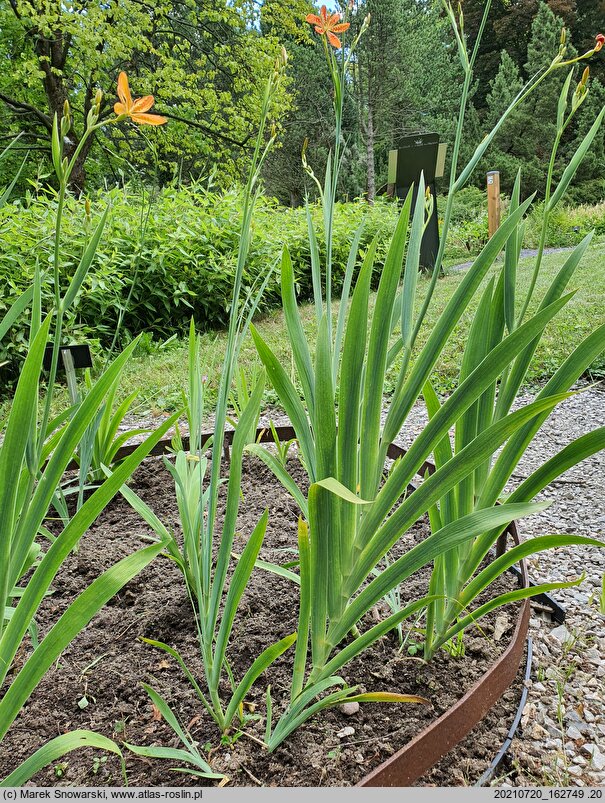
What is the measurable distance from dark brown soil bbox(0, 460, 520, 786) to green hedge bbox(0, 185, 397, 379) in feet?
7.32

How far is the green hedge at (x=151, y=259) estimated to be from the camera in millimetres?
3193

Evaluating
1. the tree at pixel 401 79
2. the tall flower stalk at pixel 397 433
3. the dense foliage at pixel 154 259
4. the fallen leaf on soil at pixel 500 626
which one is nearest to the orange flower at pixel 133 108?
the tall flower stalk at pixel 397 433

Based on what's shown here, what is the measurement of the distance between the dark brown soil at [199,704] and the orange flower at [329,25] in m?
0.81

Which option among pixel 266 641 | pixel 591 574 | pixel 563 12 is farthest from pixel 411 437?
pixel 563 12

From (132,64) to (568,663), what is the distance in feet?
34.9

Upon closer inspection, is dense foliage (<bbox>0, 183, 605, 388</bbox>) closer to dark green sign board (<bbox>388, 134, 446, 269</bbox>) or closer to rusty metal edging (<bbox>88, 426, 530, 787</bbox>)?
dark green sign board (<bbox>388, 134, 446, 269</bbox>)

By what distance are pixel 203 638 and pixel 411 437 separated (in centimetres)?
163

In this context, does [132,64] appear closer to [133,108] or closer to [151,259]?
[151,259]

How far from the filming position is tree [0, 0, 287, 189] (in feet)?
25.2

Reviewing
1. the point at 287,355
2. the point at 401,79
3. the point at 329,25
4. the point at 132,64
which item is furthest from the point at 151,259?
the point at 401,79

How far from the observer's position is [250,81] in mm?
9992

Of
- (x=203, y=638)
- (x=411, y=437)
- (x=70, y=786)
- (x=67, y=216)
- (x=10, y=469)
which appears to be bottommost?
(x=411, y=437)

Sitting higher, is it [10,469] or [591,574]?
[10,469]

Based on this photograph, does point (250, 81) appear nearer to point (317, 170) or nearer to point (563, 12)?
point (317, 170)
